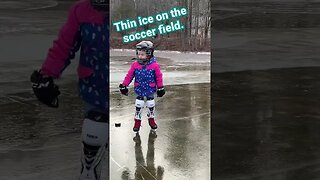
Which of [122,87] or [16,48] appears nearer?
[122,87]

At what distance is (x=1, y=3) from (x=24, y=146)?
16.5 feet

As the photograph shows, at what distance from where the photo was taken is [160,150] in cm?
406

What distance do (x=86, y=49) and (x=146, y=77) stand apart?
0.74 m

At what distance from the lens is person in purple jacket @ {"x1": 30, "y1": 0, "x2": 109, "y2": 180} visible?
7.98 ft

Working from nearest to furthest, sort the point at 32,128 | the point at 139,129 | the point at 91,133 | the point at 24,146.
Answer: the point at 91,133 → the point at 139,129 → the point at 24,146 → the point at 32,128

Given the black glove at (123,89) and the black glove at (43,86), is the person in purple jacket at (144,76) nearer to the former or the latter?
the black glove at (123,89)

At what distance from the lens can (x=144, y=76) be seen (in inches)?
124

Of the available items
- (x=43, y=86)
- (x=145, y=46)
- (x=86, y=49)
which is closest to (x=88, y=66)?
(x=86, y=49)

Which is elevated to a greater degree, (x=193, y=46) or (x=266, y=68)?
(x=193, y=46)

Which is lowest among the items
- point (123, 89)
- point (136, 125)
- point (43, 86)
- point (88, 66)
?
point (136, 125)

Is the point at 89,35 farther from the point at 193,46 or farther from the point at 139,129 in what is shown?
the point at 139,129

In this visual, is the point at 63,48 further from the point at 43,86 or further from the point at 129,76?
the point at 129,76

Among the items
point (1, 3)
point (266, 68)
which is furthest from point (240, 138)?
point (1, 3)

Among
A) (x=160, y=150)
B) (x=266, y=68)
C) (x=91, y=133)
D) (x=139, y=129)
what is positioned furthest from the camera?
(x=266, y=68)
